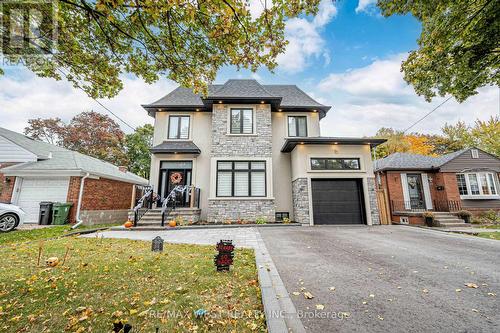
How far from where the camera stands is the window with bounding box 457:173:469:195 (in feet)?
39.6

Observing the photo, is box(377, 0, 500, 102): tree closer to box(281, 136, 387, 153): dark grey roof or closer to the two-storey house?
box(281, 136, 387, 153): dark grey roof

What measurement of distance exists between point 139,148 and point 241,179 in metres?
18.1

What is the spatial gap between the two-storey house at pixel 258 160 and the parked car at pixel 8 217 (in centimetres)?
524

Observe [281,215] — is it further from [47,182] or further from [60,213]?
[47,182]

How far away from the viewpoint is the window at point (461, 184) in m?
12.1

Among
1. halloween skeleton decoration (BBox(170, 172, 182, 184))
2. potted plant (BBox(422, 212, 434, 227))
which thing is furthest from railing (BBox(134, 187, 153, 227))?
potted plant (BBox(422, 212, 434, 227))

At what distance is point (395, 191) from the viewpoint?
39.6ft

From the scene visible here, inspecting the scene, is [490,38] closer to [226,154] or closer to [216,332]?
[216,332]

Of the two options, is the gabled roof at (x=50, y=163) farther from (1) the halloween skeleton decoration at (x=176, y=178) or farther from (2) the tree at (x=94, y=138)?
(2) the tree at (x=94, y=138)

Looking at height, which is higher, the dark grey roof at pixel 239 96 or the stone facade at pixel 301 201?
the dark grey roof at pixel 239 96

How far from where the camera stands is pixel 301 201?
9914mm

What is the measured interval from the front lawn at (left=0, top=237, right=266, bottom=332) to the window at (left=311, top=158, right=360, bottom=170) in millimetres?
7524

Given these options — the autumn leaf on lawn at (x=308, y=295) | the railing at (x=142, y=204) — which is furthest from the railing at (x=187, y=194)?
the autumn leaf on lawn at (x=308, y=295)

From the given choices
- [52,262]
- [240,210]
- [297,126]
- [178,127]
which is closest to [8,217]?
[52,262]
